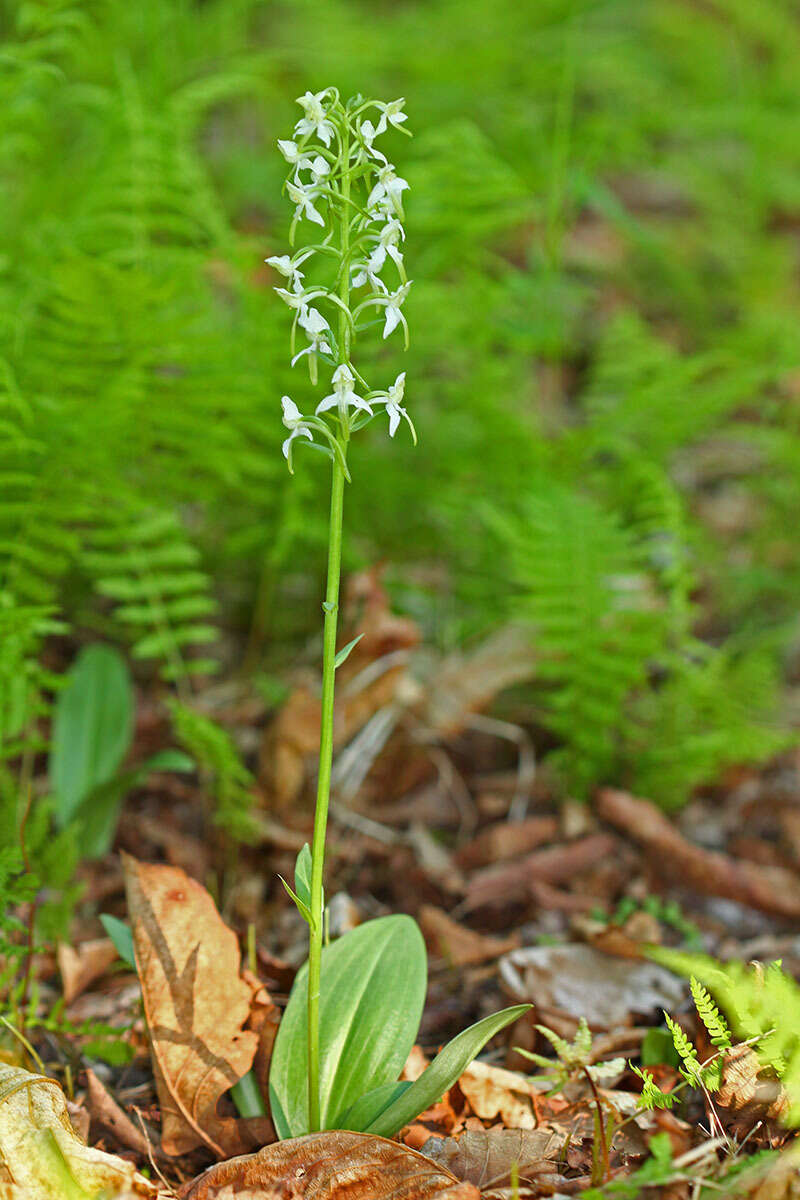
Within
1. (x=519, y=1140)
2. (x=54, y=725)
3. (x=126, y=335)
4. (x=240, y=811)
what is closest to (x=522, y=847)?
(x=240, y=811)

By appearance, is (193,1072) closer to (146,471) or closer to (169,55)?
(146,471)

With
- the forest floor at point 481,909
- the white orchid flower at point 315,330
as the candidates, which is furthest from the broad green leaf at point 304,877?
the white orchid flower at point 315,330

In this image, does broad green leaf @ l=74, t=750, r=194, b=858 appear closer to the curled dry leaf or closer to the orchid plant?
the orchid plant

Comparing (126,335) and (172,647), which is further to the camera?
(172,647)

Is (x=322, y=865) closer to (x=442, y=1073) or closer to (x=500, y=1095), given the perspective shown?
(x=442, y=1073)

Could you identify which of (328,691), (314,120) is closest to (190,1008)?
(328,691)

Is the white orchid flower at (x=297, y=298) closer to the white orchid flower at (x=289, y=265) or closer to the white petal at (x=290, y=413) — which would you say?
the white orchid flower at (x=289, y=265)

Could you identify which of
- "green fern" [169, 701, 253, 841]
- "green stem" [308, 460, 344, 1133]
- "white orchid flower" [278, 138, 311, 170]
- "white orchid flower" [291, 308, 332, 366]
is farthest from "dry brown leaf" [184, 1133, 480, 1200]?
"white orchid flower" [278, 138, 311, 170]
